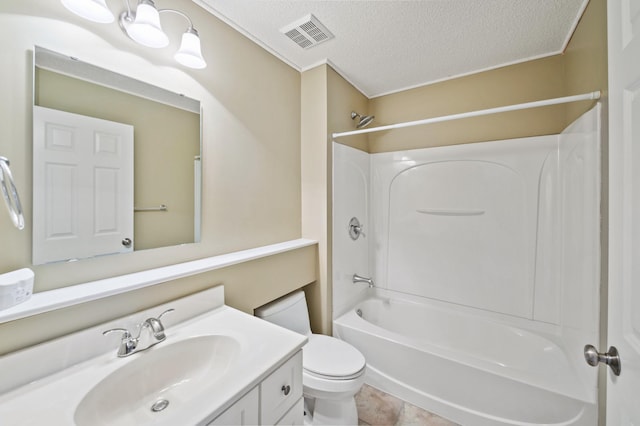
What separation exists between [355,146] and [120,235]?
1.88 m

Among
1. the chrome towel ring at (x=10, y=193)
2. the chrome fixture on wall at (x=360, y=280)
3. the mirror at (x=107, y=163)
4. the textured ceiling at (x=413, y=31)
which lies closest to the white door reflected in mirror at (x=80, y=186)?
the mirror at (x=107, y=163)

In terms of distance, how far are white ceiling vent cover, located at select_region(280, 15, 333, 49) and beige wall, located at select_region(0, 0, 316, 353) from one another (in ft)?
0.82

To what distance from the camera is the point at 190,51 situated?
3.88ft

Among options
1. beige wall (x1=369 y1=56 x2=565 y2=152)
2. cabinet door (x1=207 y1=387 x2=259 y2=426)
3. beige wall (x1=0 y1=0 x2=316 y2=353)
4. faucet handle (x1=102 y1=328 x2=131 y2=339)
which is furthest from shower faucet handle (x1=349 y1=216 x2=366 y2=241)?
faucet handle (x1=102 y1=328 x2=131 y2=339)

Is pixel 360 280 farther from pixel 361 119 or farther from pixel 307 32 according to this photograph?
pixel 307 32

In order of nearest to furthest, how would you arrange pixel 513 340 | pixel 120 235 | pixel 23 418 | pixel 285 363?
pixel 23 418 → pixel 285 363 → pixel 120 235 → pixel 513 340

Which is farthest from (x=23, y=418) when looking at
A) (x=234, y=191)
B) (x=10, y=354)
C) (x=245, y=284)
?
(x=234, y=191)

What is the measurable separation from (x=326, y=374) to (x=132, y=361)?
0.96m

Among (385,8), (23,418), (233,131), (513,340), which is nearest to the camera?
(23,418)

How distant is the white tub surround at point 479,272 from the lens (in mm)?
1354

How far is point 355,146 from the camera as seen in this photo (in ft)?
7.66

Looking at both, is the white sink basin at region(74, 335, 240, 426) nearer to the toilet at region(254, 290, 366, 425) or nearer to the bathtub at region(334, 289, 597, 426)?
the toilet at region(254, 290, 366, 425)

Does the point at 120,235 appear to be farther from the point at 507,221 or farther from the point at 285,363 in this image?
the point at 507,221

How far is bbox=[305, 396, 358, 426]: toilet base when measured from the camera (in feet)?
4.81
